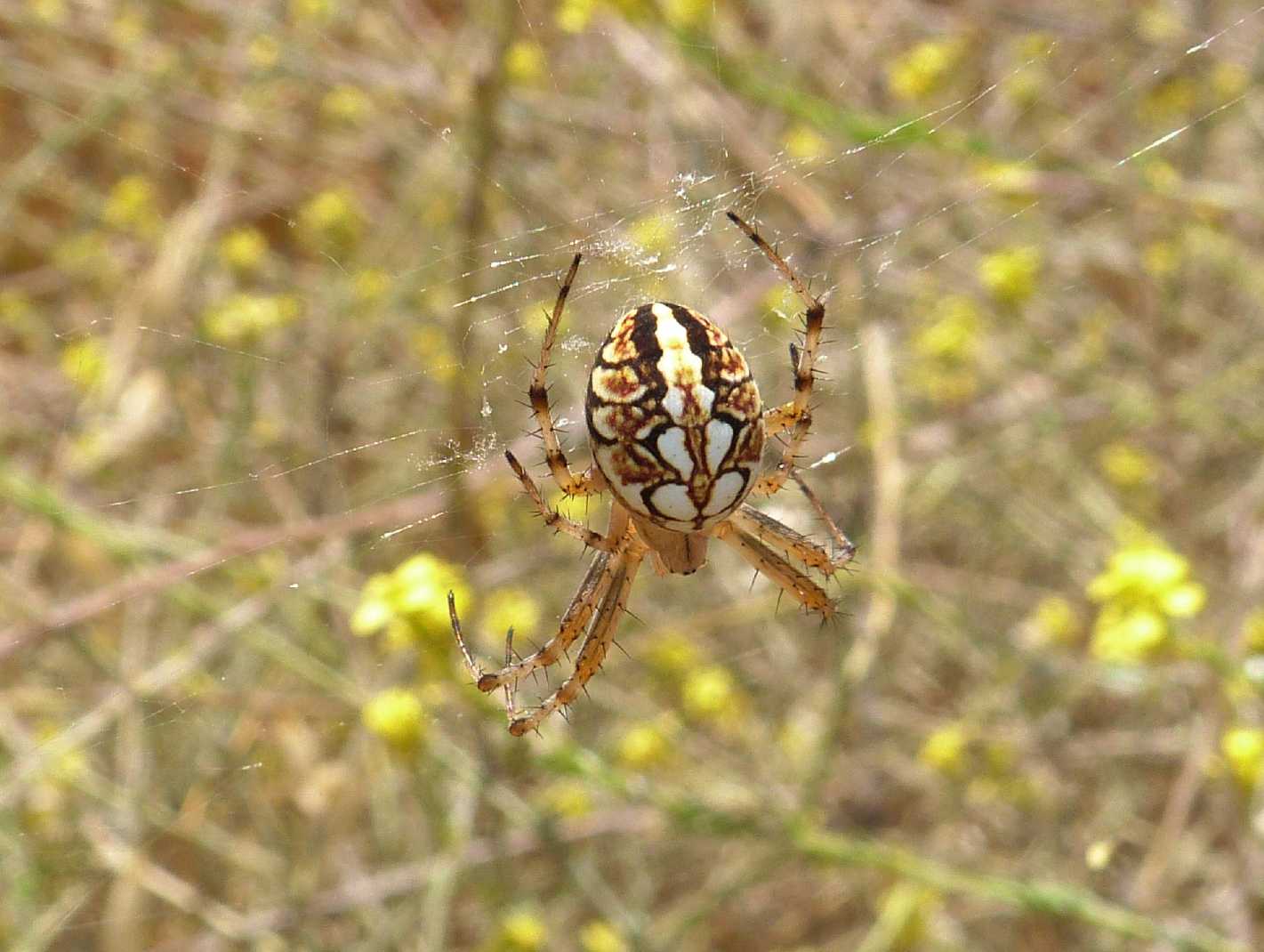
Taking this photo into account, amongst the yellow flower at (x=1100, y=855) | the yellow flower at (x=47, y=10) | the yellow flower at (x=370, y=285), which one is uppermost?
the yellow flower at (x=47, y=10)

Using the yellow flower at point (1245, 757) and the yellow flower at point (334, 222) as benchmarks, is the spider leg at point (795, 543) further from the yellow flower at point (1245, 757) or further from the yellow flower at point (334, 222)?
the yellow flower at point (334, 222)

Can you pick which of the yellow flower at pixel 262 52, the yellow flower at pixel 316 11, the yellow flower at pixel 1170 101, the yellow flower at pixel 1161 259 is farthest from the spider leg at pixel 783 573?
the yellow flower at pixel 1170 101

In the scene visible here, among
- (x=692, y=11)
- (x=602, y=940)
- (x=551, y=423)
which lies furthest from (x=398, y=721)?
(x=692, y=11)

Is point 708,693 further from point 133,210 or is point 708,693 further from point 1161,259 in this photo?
point 133,210

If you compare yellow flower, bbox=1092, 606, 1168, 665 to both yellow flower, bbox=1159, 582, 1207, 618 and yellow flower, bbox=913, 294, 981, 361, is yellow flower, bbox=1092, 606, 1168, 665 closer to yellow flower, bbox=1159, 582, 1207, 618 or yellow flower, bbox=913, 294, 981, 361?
yellow flower, bbox=1159, 582, 1207, 618

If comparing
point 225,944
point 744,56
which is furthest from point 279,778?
point 744,56

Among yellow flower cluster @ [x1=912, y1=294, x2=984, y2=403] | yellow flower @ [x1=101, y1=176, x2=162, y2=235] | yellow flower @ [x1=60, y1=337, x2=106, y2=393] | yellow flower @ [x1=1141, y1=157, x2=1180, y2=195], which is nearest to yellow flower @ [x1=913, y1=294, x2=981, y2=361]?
yellow flower cluster @ [x1=912, y1=294, x2=984, y2=403]
